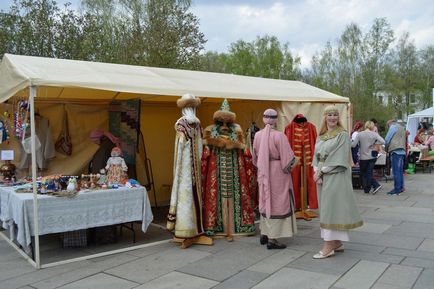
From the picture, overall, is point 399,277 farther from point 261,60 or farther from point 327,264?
point 261,60

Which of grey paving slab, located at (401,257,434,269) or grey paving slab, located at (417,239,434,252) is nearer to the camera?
grey paving slab, located at (401,257,434,269)

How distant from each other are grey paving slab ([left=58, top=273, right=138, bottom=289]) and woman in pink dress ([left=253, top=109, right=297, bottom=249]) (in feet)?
5.78

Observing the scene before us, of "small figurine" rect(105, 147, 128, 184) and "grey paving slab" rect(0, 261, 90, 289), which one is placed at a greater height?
"small figurine" rect(105, 147, 128, 184)

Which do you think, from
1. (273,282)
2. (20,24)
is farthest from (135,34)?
(273,282)

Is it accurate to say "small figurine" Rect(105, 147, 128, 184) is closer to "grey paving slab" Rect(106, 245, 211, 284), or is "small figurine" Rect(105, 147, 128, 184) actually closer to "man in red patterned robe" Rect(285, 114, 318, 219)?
"grey paving slab" Rect(106, 245, 211, 284)

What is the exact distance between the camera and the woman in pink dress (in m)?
4.96

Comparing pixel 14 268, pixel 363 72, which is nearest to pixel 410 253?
pixel 14 268

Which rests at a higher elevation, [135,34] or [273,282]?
[135,34]

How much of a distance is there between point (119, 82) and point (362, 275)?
10.5ft

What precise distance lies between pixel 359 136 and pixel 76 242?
20.1 ft

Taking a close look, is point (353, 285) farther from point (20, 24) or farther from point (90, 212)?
point (20, 24)

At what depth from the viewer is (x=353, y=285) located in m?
3.83

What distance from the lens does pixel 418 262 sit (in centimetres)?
444

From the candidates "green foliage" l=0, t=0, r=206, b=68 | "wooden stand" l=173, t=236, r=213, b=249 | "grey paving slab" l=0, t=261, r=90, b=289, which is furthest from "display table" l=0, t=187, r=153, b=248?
"green foliage" l=0, t=0, r=206, b=68
